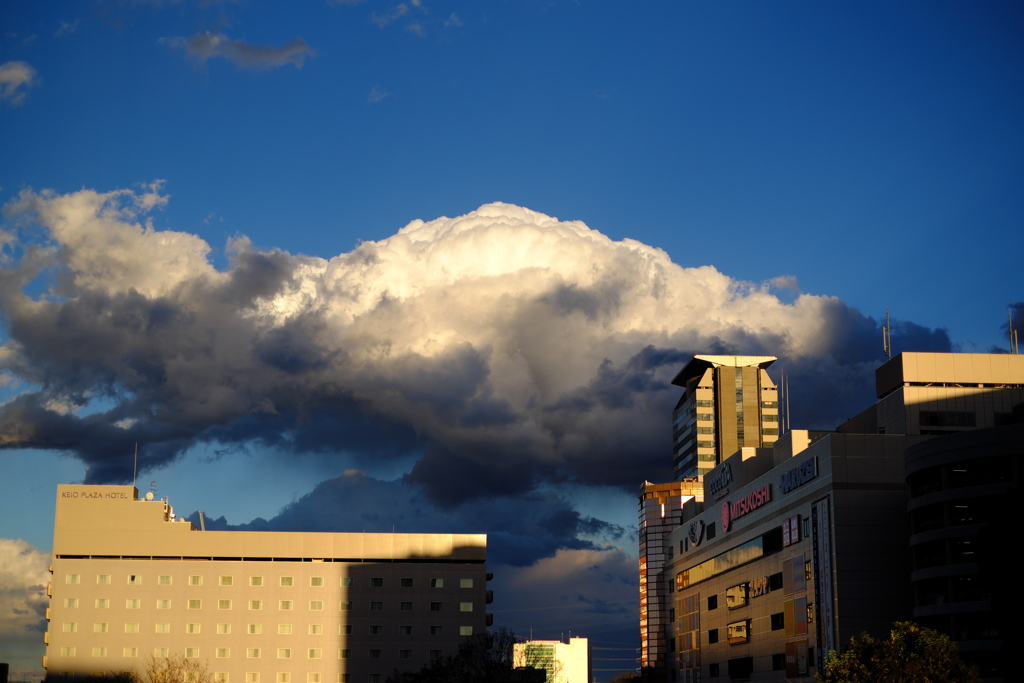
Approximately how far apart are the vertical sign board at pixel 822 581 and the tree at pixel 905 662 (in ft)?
82.4

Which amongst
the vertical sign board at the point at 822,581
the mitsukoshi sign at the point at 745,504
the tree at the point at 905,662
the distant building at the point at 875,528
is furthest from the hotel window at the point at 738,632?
the tree at the point at 905,662

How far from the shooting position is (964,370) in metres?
156

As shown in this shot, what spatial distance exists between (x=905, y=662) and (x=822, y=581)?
31.7m

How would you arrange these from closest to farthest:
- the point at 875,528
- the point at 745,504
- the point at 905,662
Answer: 1. the point at 905,662
2. the point at 875,528
3. the point at 745,504

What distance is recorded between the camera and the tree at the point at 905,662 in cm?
9538

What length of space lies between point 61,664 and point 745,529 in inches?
4969

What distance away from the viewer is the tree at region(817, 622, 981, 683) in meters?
95.4

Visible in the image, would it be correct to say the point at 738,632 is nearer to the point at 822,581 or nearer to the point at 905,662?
the point at 822,581

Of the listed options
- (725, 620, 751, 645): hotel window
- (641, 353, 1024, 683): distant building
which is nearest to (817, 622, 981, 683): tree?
(641, 353, 1024, 683): distant building

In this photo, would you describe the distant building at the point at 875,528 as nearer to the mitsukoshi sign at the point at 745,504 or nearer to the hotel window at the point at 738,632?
the mitsukoshi sign at the point at 745,504

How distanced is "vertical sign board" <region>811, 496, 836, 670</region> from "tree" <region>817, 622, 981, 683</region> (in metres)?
25.1

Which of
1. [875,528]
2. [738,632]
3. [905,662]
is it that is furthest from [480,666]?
[905,662]

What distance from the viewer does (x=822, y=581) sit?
128 metres

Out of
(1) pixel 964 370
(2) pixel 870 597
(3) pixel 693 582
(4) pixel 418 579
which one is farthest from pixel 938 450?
(4) pixel 418 579
